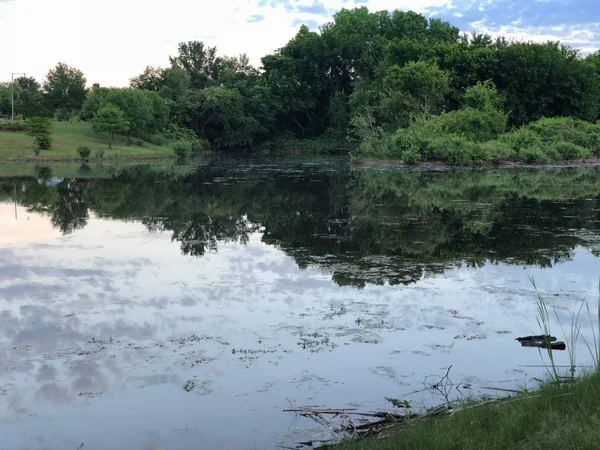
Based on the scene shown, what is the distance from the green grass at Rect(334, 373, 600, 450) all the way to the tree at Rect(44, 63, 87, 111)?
89364mm

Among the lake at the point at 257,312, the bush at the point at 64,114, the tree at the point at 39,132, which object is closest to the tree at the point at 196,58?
the bush at the point at 64,114

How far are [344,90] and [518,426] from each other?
9356cm

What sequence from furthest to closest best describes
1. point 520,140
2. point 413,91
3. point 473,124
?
point 413,91
point 473,124
point 520,140

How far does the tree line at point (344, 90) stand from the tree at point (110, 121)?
0.61 ft

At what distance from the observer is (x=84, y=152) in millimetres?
58719

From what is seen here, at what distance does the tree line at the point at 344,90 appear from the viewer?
62.8m

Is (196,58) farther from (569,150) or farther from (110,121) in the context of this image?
(569,150)

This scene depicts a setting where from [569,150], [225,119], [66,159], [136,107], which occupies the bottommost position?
[66,159]

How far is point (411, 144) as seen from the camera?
4938 cm

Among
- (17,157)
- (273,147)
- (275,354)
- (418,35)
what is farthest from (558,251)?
(418,35)

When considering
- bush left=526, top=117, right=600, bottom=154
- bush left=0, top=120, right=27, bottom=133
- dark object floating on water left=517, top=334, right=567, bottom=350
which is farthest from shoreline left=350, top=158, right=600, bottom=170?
dark object floating on water left=517, top=334, right=567, bottom=350

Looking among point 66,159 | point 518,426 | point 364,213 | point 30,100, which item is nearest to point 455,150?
point 364,213

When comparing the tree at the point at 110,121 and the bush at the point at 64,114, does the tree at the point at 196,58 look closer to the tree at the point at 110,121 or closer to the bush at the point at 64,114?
the bush at the point at 64,114

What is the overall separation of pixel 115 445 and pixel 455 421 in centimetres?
330
